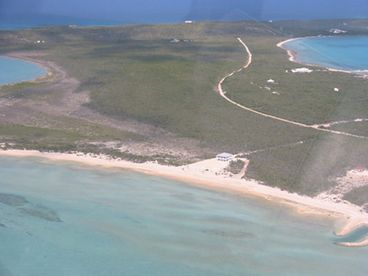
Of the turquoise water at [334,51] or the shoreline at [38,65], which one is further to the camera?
the turquoise water at [334,51]

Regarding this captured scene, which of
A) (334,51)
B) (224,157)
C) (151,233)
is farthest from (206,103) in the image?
(334,51)

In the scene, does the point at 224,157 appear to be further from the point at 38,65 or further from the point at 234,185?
the point at 38,65

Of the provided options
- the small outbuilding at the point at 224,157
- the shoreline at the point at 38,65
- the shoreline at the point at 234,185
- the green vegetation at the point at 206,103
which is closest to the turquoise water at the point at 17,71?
the shoreline at the point at 38,65

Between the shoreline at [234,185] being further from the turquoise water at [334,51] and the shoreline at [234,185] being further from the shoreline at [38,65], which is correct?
the turquoise water at [334,51]

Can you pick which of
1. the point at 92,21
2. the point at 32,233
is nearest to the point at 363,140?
the point at 32,233

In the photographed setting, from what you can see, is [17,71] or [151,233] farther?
[17,71]

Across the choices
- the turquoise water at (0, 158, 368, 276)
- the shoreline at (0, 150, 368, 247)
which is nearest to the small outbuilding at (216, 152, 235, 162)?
the shoreline at (0, 150, 368, 247)

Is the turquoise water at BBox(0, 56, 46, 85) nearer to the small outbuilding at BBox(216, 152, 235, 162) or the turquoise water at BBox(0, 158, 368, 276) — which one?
the small outbuilding at BBox(216, 152, 235, 162)
